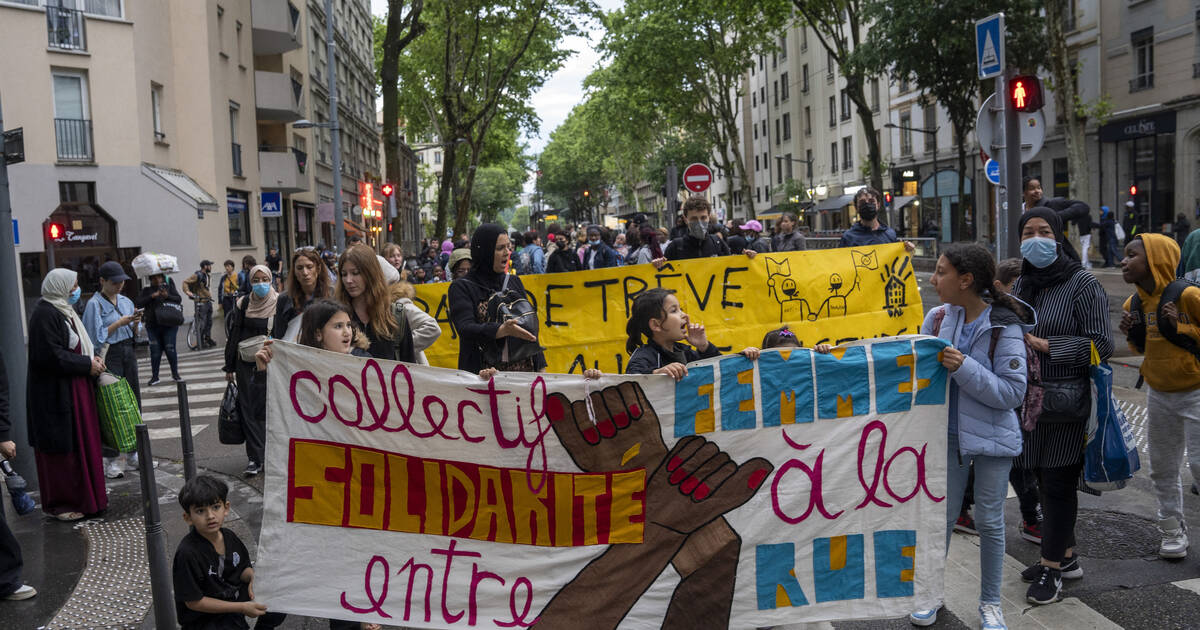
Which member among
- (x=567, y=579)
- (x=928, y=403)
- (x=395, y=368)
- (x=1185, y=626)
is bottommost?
(x=1185, y=626)

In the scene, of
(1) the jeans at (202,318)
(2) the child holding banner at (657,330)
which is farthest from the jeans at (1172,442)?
(1) the jeans at (202,318)

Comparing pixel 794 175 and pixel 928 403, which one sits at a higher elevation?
pixel 794 175

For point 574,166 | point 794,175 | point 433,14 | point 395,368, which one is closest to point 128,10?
point 433,14

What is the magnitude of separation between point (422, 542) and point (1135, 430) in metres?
6.60

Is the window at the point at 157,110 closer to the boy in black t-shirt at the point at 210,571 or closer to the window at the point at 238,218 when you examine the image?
the window at the point at 238,218

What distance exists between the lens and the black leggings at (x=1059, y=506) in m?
4.63

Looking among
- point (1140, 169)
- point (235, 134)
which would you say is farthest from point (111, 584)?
point (1140, 169)

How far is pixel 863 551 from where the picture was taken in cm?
420

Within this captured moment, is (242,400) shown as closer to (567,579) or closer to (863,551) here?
(567,579)

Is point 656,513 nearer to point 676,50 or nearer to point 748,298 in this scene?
point 748,298

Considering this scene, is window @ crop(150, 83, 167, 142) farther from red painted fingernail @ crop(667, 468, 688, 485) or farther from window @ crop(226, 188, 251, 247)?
red painted fingernail @ crop(667, 468, 688, 485)

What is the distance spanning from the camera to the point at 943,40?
3162 centimetres

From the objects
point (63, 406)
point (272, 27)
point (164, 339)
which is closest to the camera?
point (63, 406)

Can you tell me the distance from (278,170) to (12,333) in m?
25.3
